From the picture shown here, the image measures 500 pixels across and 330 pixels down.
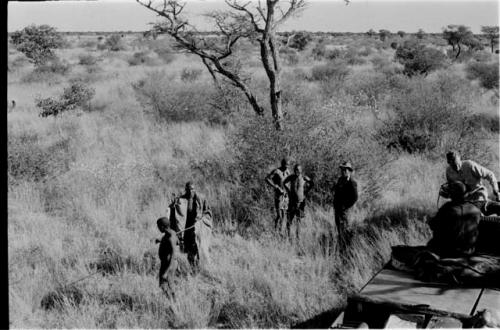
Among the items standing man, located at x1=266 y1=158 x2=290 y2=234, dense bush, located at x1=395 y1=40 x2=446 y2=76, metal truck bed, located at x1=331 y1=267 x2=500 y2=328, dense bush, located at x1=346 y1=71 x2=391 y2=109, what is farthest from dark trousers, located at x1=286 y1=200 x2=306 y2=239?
dense bush, located at x1=395 y1=40 x2=446 y2=76

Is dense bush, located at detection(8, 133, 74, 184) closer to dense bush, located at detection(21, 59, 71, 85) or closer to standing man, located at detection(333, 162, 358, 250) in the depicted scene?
standing man, located at detection(333, 162, 358, 250)

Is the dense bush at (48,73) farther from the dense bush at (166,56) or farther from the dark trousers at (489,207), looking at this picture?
the dark trousers at (489,207)

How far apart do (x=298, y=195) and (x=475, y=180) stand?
113 inches

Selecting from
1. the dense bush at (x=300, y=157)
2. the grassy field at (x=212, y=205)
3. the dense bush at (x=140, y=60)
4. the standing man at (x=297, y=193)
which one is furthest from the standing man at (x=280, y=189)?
the dense bush at (x=140, y=60)

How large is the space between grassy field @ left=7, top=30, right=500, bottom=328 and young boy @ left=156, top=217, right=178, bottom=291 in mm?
230

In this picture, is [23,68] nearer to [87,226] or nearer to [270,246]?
[87,226]

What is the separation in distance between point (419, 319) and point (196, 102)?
15.9m

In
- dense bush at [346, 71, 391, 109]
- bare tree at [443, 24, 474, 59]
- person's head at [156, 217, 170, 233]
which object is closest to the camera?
person's head at [156, 217, 170, 233]

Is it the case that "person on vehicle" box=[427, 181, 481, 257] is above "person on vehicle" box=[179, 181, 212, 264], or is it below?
above

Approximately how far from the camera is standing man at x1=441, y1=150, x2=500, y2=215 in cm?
724

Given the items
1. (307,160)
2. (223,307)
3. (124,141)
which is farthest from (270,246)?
(124,141)

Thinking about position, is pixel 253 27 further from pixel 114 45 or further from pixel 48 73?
pixel 114 45

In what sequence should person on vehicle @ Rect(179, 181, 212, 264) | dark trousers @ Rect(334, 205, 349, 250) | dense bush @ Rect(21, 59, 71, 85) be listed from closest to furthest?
person on vehicle @ Rect(179, 181, 212, 264)
dark trousers @ Rect(334, 205, 349, 250)
dense bush @ Rect(21, 59, 71, 85)

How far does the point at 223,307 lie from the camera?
23.0 ft
